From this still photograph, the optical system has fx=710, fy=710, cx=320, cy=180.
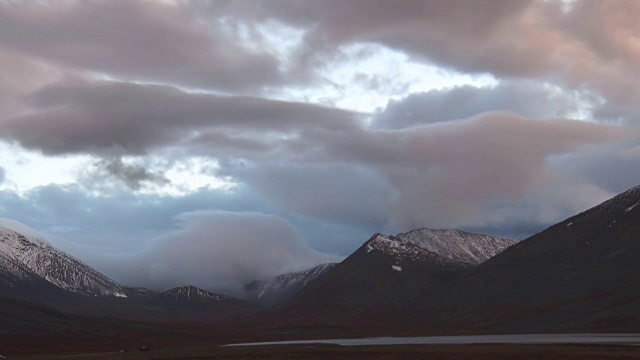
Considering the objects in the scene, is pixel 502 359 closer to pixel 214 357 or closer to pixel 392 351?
pixel 392 351

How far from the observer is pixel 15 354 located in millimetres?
196500

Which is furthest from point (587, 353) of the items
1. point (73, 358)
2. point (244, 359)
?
point (73, 358)

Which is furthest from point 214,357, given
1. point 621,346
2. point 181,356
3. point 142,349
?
point 621,346

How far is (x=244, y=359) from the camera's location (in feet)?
471

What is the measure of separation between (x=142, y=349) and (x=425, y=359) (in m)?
87.1

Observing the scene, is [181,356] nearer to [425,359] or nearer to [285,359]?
[285,359]

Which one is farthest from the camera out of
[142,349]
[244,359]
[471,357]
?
[142,349]

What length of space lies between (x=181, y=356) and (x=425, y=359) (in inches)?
2264

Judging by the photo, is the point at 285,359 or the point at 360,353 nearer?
the point at 285,359

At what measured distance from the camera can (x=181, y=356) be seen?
15875 centimetres

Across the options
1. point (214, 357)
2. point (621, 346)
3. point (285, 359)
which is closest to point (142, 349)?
point (214, 357)

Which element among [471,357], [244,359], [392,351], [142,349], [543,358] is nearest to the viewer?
[543,358]

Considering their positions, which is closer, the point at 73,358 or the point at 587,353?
the point at 587,353

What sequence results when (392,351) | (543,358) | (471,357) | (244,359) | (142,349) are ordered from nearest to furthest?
(543,358) → (471,357) → (244,359) → (392,351) → (142,349)
